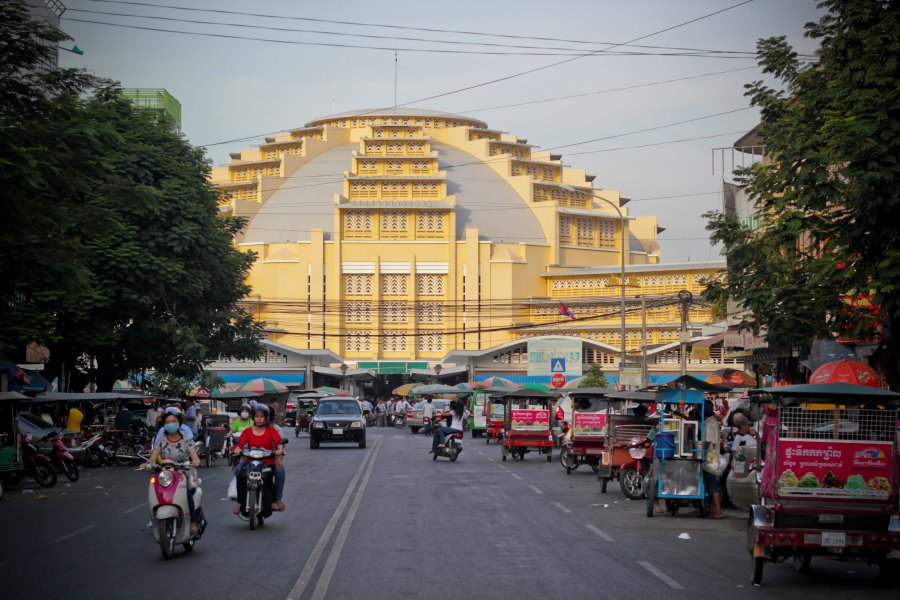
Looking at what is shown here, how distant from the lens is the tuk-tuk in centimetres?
1155

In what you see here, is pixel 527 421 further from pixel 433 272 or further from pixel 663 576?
pixel 433 272

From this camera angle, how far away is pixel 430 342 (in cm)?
9219

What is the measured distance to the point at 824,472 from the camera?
12.0 meters

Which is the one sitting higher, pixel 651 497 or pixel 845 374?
pixel 845 374

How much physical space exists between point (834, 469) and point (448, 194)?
287 ft

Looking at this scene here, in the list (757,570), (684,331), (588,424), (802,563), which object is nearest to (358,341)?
(684,331)

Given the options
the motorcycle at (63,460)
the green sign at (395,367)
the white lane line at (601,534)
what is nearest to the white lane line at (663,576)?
the white lane line at (601,534)

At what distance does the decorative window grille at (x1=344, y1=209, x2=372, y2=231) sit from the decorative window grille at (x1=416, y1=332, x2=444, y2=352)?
9.98 metres

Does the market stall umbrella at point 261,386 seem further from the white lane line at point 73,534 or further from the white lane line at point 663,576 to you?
the white lane line at point 663,576

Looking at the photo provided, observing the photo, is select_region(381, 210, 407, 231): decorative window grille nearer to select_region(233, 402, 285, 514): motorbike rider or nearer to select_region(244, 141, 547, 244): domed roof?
select_region(244, 141, 547, 244): domed roof

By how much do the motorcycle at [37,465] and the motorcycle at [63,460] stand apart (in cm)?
102

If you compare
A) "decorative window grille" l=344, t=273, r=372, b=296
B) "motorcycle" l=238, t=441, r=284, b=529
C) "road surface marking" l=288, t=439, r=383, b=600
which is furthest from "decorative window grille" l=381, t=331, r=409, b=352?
"motorcycle" l=238, t=441, r=284, b=529

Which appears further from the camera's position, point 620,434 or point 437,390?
point 437,390

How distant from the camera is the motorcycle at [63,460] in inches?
1054
